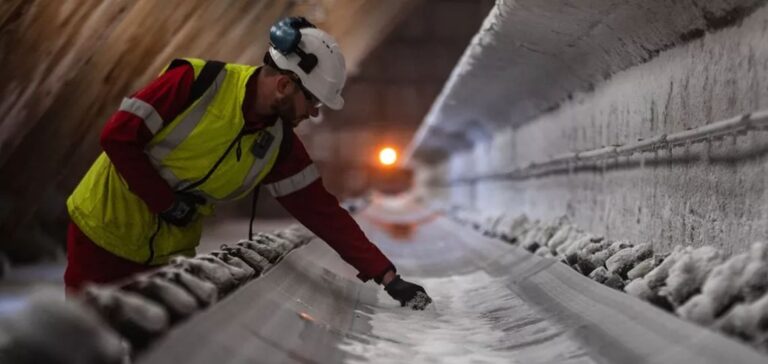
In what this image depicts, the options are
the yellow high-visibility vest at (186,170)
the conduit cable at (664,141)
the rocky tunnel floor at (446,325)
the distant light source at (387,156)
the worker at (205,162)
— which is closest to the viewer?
the rocky tunnel floor at (446,325)

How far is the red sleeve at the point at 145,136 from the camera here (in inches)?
141

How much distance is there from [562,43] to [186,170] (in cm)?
248

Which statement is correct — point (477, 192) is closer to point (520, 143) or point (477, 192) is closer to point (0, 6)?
point (520, 143)

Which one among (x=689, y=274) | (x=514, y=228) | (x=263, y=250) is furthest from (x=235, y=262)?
(x=514, y=228)

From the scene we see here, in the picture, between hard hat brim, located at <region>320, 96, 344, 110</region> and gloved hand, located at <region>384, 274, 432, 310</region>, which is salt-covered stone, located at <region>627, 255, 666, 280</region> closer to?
gloved hand, located at <region>384, 274, 432, 310</region>

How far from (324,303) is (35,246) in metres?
4.90

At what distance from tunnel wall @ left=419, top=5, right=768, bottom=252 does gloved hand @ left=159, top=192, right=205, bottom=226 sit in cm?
207

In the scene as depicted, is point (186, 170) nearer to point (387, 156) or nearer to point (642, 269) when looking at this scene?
point (642, 269)

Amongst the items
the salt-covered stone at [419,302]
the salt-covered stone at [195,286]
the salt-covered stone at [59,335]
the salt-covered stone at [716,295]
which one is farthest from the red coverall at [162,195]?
the salt-covered stone at [716,295]

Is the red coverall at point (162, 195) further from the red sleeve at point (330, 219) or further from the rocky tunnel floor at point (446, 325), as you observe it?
the rocky tunnel floor at point (446, 325)

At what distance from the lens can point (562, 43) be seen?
212 inches

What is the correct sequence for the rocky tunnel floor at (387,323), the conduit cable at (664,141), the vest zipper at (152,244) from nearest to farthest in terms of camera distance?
the rocky tunnel floor at (387,323)
the conduit cable at (664,141)
the vest zipper at (152,244)

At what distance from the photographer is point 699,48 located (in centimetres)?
382

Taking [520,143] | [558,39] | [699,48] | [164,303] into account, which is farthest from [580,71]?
[164,303]
